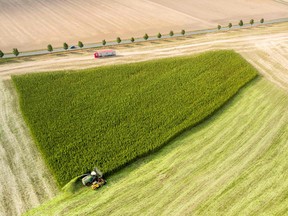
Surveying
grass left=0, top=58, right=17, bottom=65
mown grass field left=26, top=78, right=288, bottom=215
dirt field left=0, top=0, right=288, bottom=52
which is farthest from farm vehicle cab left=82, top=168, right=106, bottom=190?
dirt field left=0, top=0, right=288, bottom=52

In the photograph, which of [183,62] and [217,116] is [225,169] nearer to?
[217,116]

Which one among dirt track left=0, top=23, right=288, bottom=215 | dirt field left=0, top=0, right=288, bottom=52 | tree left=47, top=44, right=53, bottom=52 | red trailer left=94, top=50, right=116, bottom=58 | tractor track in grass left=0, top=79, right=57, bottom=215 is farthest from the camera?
dirt field left=0, top=0, right=288, bottom=52

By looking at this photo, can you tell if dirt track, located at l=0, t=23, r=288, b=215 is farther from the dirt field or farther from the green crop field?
the dirt field

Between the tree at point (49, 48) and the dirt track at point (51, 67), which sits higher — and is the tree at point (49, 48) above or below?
above

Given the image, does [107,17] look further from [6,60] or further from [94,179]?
[94,179]

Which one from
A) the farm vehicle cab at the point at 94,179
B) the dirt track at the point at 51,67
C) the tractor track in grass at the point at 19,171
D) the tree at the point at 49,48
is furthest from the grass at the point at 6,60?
the farm vehicle cab at the point at 94,179

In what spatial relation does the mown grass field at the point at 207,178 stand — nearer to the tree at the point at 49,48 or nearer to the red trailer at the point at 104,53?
the red trailer at the point at 104,53

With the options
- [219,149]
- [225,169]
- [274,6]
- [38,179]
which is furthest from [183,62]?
[274,6]
